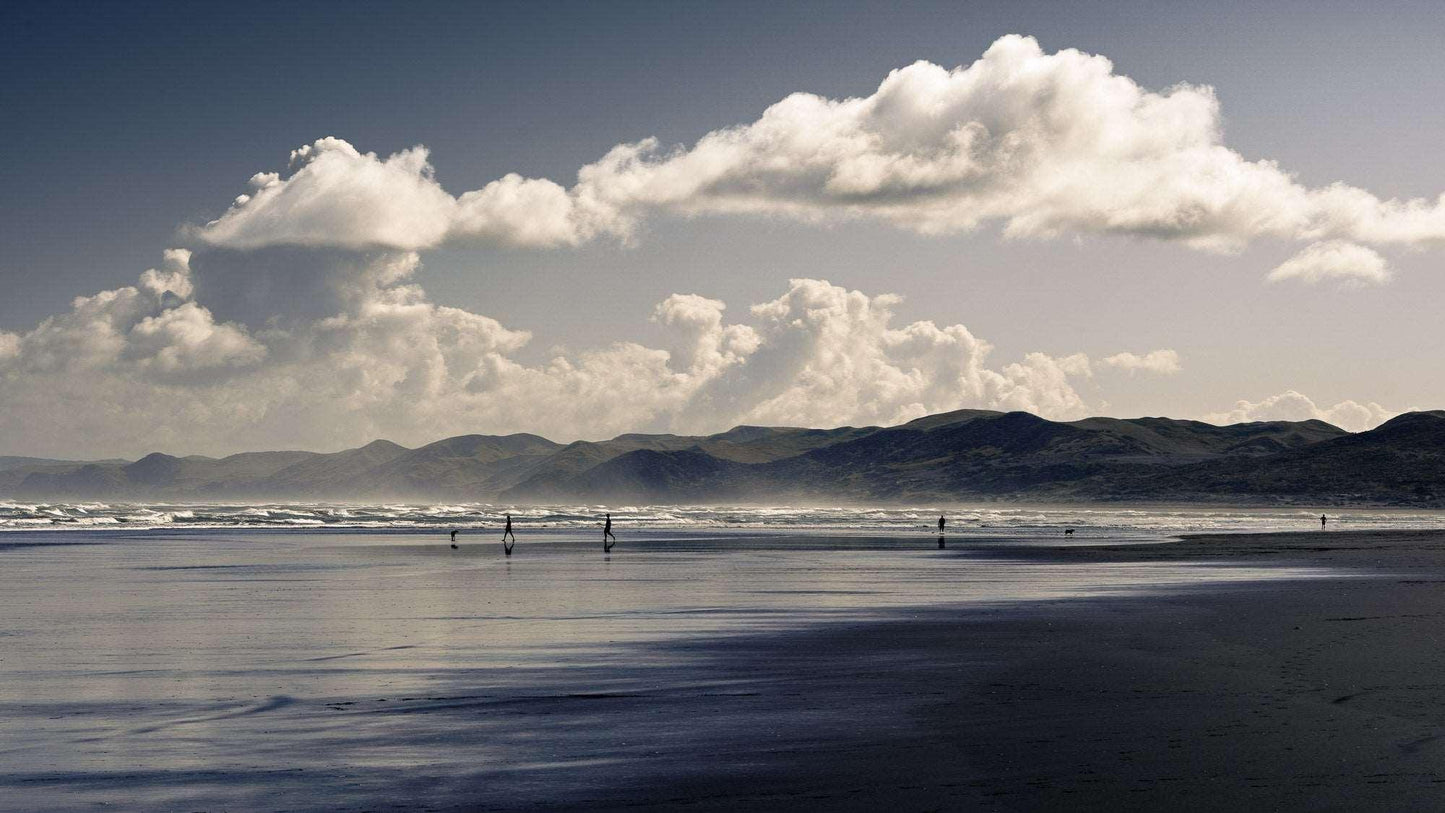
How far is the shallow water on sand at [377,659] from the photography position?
11.5 m

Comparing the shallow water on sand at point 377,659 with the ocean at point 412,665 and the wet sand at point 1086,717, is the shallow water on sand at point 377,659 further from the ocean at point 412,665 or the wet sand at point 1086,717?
the wet sand at point 1086,717

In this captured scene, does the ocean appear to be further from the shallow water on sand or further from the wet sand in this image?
the wet sand

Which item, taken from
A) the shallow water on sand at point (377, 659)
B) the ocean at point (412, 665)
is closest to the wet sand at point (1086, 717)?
the ocean at point (412, 665)

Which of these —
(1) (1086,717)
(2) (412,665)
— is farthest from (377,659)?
(1) (1086,717)

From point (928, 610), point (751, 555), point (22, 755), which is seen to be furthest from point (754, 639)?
point (751, 555)

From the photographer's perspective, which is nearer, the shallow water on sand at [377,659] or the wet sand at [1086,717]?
the wet sand at [1086,717]

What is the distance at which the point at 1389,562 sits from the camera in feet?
169

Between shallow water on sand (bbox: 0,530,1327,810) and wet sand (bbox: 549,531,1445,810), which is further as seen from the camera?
shallow water on sand (bbox: 0,530,1327,810)

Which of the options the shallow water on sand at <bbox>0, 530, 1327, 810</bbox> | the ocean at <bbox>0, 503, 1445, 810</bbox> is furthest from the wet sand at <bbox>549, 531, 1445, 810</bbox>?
the shallow water on sand at <bbox>0, 530, 1327, 810</bbox>

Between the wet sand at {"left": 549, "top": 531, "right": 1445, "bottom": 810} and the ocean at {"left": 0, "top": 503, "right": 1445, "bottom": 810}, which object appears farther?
the ocean at {"left": 0, "top": 503, "right": 1445, "bottom": 810}

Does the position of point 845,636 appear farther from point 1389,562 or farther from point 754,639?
point 1389,562

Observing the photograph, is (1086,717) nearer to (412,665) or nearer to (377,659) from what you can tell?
(412,665)

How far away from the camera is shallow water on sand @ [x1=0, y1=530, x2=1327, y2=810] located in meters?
11.5

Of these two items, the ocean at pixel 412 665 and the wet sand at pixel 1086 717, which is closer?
the wet sand at pixel 1086 717
